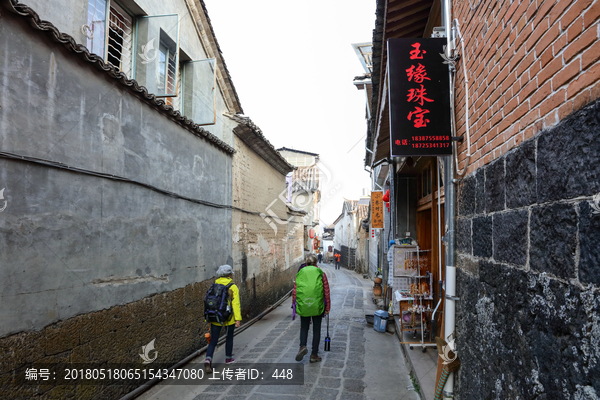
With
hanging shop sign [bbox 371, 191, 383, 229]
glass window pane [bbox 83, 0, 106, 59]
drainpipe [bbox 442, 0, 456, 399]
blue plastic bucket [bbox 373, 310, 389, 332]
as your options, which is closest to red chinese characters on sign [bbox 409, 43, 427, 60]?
drainpipe [bbox 442, 0, 456, 399]

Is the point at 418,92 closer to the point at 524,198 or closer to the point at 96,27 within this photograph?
the point at 524,198

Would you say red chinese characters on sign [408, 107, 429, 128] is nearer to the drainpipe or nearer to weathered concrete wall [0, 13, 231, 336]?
the drainpipe

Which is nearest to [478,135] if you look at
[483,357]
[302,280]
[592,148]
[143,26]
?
[592,148]

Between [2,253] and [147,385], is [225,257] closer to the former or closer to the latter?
[147,385]

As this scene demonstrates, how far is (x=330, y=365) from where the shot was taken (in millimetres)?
5746

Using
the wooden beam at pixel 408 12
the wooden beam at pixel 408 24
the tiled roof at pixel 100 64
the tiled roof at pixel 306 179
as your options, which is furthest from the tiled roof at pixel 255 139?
the tiled roof at pixel 306 179

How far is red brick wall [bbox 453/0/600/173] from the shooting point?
1.62 m

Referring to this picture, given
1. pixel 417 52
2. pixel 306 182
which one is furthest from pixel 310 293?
pixel 306 182

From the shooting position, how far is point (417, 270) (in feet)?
21.9

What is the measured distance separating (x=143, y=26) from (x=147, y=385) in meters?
5.41

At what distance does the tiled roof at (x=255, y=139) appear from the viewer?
359 inches

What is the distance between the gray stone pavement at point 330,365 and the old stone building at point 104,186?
3.09ft

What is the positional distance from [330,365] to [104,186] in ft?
13.4

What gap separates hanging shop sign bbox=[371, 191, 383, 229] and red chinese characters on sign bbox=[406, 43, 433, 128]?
8834 mm
